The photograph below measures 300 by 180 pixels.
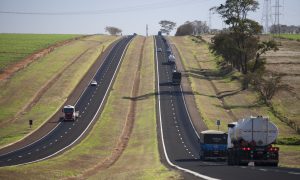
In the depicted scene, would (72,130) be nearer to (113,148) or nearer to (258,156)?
(113,148)

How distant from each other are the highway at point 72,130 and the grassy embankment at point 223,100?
1722 centimetres

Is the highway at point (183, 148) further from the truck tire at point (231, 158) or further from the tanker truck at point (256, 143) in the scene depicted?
the tanker truck at point (256, 143)

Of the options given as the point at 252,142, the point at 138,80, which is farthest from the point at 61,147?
the point at 138,80

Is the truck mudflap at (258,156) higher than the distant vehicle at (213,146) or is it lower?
higher

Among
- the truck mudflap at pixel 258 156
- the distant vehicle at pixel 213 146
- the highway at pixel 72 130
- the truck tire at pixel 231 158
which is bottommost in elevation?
the highway at pixel 72 130

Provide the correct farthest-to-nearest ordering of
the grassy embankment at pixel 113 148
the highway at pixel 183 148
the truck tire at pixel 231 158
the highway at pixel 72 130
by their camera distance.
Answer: the highway at pixel 72 130
the truck tire at pixel 231 158
the grassy embankment at pixel 113 148
the highway at pixel 183 148

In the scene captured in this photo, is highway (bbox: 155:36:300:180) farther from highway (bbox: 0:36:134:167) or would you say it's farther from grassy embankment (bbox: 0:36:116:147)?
grassy embankment (bbox: 0:36:116:147)

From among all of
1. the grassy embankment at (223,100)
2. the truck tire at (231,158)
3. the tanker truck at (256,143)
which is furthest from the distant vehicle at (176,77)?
the tanker truck at (256,143)

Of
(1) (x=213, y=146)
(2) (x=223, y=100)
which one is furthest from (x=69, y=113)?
(1) (x=213, y=146)

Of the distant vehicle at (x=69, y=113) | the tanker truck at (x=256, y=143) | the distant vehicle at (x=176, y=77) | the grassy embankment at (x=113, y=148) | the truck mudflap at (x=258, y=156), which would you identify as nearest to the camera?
the grassy embankment at (x=113, y=148)

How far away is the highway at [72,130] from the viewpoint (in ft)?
207

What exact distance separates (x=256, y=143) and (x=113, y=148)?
92.9ft

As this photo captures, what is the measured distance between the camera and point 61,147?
2788 inches

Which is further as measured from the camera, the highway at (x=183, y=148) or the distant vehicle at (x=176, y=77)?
the distant vehicle at (x=176, y=77)
